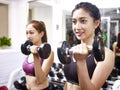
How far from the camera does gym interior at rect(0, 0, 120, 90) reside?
2943 mm

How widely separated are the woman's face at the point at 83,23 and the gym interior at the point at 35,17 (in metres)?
1.70

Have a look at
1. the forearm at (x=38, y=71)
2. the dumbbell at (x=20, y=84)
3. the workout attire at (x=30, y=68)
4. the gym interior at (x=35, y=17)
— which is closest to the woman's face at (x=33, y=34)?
the workout attire at (x=30, y=68)

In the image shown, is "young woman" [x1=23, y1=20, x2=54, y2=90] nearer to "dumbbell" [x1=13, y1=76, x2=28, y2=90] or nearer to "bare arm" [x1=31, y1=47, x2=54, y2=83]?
"bare arm" [x1=31, y1=47, x2=54, y2=83]

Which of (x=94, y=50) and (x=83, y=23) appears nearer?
(x=94, y=50)

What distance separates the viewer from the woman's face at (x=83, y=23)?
1.22 m

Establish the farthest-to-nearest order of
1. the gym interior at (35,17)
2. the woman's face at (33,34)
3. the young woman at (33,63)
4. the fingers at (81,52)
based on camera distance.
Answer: the gym interior at (35,17), the woman's face at (33,34), the young woman at (33,63), the fingers at (81,52)

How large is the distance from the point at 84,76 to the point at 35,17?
10.1 feet

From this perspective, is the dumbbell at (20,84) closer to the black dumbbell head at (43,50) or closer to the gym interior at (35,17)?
the gym interior at (35,17)

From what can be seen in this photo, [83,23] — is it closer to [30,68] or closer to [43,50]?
[43,50]

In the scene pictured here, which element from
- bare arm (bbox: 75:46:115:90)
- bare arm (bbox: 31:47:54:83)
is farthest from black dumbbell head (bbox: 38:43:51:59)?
bare arm (bbox: 75:46:115:90)

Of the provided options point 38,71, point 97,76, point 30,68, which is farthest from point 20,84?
point 97,76

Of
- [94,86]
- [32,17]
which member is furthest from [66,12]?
[94,86]

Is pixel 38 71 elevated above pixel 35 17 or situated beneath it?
situated beneath

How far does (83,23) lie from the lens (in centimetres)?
122
